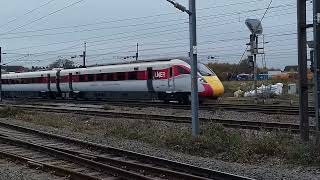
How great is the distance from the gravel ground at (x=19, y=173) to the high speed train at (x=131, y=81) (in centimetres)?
1831

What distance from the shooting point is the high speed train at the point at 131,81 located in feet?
95.9

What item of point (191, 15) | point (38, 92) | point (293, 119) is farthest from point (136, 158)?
point (38, 92)

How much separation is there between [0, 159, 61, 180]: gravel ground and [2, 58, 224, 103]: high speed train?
18.3 m

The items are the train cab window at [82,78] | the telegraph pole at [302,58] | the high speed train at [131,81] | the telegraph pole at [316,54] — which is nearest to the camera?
the telegraph pole at [316,54]

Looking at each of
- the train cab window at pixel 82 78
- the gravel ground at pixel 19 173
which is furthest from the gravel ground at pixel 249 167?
the train cab window at pixel 82 78

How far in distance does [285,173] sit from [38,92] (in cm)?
4410

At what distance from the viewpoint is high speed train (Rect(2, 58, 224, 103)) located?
95.9ft

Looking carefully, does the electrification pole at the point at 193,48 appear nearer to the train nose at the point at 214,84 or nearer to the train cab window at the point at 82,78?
the train nose at the point at 214,84

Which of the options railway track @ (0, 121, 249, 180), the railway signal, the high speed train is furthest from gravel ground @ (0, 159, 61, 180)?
the railway signal

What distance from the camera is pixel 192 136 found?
1327 cm

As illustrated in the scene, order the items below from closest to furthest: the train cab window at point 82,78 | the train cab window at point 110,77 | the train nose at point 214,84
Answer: the train nose at point 214,84 < the train cab window at point 110,77 < the train cab window at point 82,78

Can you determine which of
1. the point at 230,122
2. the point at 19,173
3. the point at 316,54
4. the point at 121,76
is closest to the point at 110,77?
the point at 121,76

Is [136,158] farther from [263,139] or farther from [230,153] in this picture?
[263,139]

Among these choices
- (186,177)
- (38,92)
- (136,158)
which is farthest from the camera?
(38,92)
